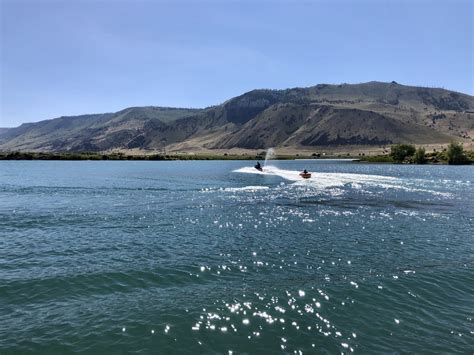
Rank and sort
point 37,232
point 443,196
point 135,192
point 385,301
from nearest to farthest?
point 385,301 → point 37,232 → point 443,196 → point 135,192

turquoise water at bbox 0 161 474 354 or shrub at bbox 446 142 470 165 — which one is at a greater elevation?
shrub at bbox 446 142 470 165

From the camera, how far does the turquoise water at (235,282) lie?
1844cm

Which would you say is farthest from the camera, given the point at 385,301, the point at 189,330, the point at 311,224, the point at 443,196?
the point at 443,196

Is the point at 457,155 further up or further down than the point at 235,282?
further up

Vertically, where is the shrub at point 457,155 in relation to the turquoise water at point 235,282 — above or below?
above

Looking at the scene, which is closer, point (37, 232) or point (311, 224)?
point (37, 232)

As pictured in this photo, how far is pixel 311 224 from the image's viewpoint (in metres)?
46.3

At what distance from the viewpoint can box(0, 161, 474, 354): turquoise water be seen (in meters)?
18.4

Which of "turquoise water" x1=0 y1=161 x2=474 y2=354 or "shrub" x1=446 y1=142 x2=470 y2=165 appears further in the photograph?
"shrub" x1=446 y1=142 x2=470 y2=165

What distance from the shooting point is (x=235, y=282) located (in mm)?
25734

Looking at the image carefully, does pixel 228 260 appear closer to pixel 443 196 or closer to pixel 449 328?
pixel 449 328

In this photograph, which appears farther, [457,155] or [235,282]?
[457,155]

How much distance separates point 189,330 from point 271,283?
7810 millimetres

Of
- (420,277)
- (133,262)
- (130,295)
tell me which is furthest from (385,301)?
(133,262)
